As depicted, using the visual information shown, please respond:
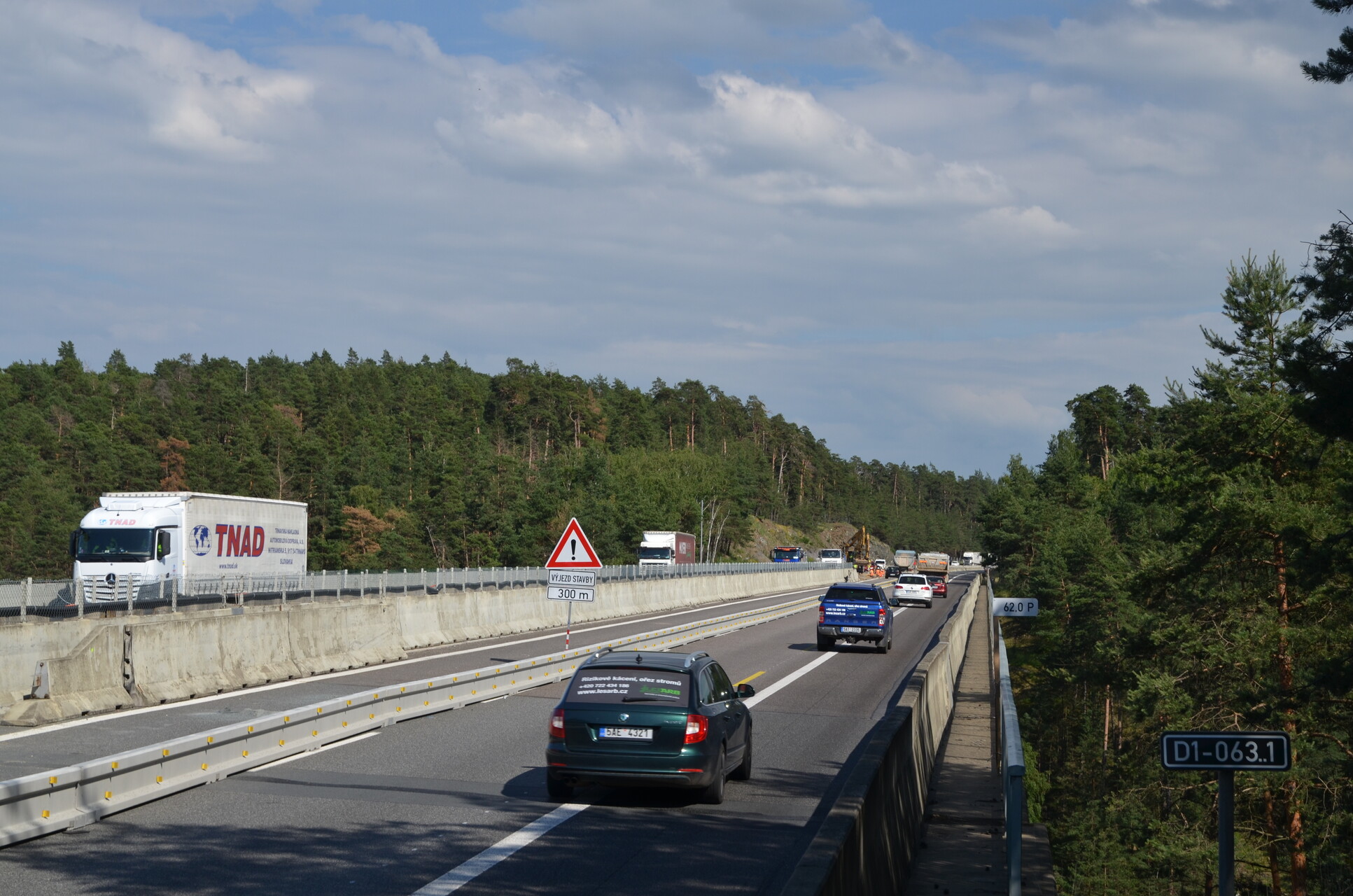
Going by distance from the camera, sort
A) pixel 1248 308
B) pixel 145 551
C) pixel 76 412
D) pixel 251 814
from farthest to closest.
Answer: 1. pixel 76 412
2. pixel 1248 308
3. pixel 145 551
4. pixel 251 814

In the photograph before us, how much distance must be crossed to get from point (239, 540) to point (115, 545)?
194 inches

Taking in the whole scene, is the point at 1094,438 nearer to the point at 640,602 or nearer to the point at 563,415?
the point at 563,415

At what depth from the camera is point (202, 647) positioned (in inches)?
768

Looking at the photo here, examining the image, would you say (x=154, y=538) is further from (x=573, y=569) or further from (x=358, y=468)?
(x=358, y=468)

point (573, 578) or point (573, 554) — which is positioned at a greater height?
point (573, 554)

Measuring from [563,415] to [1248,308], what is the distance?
145m

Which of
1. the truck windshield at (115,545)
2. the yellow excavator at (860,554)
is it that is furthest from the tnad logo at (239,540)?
the yellow excavator at (860,554)

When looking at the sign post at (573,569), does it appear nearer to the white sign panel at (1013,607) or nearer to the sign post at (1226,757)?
the white sign panel at (1013,607)

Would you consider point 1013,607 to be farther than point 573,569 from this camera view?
→ No

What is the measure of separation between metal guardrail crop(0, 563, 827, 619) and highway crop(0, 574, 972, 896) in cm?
466

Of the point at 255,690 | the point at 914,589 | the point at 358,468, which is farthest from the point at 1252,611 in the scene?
the point at 358,468

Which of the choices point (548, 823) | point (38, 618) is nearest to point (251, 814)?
point (548, 823)

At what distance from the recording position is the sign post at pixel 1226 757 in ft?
18.7

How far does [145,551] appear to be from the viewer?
36500 mm
